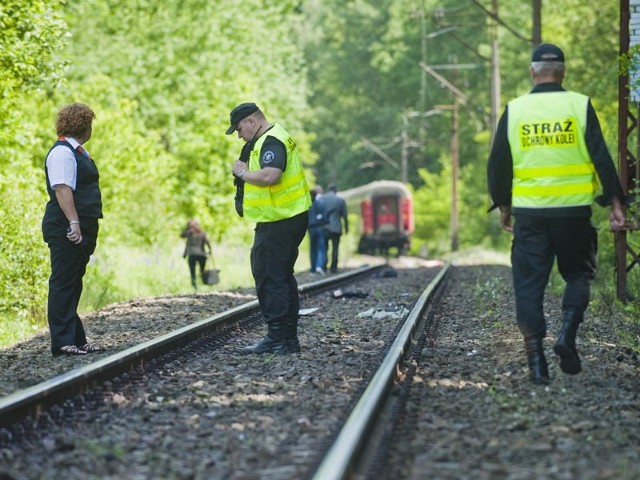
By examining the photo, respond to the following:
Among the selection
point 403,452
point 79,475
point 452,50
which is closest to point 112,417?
point 79,475

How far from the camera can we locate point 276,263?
854cm

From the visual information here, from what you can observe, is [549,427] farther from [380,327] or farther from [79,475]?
[380,327]

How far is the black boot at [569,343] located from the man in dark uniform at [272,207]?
8.16ft

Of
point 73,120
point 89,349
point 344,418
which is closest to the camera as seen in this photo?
point 344,418

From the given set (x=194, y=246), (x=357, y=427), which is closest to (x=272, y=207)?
(x=357, y=427)

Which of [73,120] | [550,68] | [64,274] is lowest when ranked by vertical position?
[64,274]

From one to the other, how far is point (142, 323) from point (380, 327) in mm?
2622

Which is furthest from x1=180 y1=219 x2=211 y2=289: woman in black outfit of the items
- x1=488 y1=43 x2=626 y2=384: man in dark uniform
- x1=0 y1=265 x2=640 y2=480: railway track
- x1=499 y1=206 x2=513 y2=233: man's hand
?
x1=488 y1=43 x2=626 y2=384: man in dark uniform

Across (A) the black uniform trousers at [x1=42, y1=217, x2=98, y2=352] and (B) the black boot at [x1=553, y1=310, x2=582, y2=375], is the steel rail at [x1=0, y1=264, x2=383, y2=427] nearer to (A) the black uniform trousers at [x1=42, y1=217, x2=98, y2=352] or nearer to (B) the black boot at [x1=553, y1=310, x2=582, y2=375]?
(A) the black uniform trousers at [x1=42, y1=217, x2=98, y2=352]

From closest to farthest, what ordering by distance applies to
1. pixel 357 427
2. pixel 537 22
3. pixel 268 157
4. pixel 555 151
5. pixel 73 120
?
pixel 357 427, pixel 555 151, pixel 268 157, pixel 73 120, pixel 537 22

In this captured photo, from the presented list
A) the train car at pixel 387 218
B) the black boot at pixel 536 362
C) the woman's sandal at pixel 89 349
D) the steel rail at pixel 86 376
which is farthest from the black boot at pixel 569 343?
the train car at pixel 387 218

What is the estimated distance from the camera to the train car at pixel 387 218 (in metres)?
45.5

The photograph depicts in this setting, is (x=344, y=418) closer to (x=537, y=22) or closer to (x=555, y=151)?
(x=555, y=151)

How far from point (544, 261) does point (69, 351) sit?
4095 millimetres
